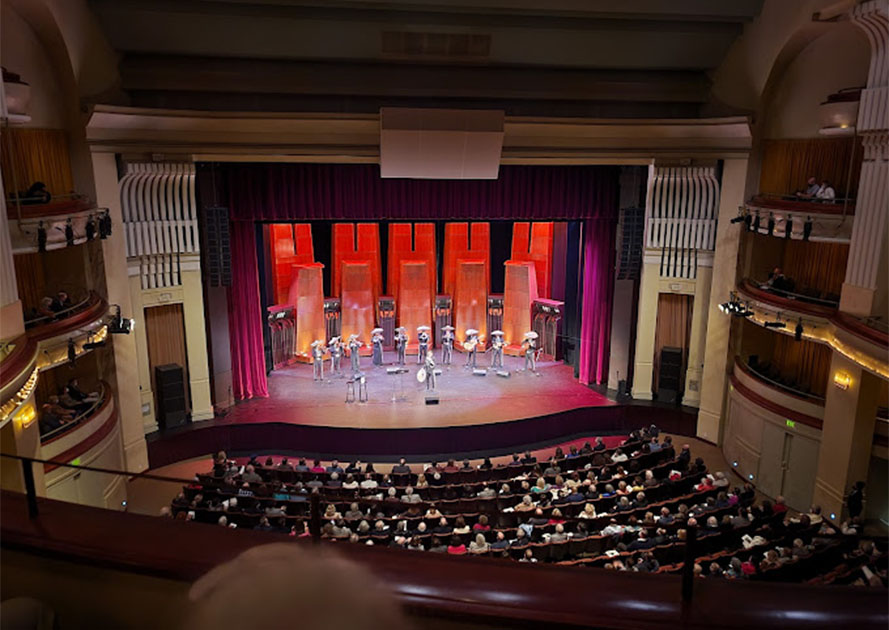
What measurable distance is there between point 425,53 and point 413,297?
8.20 metres

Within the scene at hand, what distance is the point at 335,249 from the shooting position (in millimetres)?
19703

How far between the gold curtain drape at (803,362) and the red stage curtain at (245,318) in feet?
35.8

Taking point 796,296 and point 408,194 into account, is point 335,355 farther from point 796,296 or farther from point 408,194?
point 796,296

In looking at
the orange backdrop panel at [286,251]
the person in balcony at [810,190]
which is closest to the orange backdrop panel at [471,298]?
the orange backdrop panel at [286,251]

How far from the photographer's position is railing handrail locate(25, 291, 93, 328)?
10438 mm

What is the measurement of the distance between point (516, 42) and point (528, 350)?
781 centimetres

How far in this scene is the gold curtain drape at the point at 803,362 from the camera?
12805 millimetres

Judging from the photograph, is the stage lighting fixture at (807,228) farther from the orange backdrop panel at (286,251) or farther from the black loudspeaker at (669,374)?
the orange backdrop panel at (286,251)

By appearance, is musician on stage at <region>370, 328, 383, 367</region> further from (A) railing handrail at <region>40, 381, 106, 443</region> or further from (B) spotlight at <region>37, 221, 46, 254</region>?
(B) spotlight at <region>37, 221, 46, 254</region>

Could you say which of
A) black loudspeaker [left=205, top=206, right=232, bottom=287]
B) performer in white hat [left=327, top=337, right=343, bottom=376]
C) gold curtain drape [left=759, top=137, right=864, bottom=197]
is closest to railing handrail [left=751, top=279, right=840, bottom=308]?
gold curtain drape [left=759, top=137, right=864, bottom=197]

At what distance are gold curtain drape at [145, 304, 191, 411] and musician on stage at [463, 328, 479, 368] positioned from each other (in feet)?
22.3

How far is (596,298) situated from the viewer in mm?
16969

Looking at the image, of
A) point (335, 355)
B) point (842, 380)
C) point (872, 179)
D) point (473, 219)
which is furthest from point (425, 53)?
point (842, 380)

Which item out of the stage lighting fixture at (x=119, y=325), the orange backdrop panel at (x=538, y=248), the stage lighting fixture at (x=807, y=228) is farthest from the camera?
the orange backdrop panel at (x=538, y=248)
